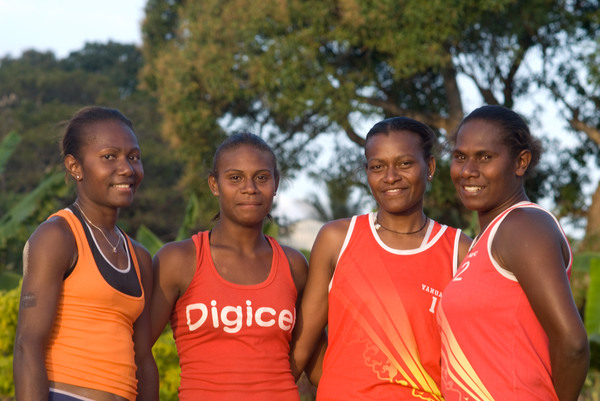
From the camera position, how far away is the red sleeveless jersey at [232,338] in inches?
143

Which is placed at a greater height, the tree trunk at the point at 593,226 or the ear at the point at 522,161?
the tree trunk at the point at 593,226

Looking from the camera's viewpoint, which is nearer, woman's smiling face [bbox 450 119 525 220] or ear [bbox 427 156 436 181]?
woman's smiling face [bbox 450 119 525 220]

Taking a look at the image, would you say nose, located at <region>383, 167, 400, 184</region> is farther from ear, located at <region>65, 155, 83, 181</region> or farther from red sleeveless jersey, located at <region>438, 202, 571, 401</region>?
ear, located at <region>65, 155, 83, 181</region>

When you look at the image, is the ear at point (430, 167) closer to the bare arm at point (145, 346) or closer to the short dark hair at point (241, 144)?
the short dark hair at point (241, 144)

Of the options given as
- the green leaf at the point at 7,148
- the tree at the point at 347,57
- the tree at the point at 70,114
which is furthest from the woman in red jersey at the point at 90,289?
the tree at the point at 70,114

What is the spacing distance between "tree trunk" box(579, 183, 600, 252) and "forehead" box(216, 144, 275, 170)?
11.0 metres

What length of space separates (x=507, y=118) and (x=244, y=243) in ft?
5.05

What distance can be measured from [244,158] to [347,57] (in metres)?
12.4

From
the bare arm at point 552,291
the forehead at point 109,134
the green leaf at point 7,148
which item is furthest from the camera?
the green leaf at point 7,148

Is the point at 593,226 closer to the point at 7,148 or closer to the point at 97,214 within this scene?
the point at 7,148

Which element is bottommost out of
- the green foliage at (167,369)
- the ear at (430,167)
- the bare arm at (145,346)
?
the green foliage at (167,369)

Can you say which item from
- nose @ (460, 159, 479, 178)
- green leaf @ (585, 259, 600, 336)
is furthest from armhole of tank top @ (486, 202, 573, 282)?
green leaf @ (585, 259, 600, 336)

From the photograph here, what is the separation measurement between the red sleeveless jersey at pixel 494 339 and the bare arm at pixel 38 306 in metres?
1.64

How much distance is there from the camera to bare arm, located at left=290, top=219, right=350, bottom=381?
12.4 feet
